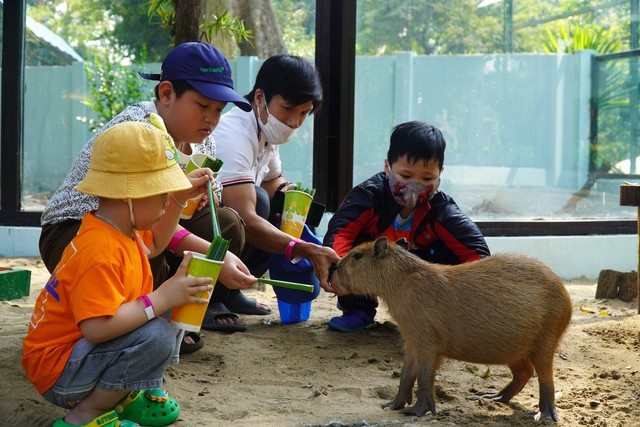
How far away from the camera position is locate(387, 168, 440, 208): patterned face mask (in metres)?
4.24

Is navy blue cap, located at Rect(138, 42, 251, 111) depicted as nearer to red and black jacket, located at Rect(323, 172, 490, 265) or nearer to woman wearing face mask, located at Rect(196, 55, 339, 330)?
woman wearing face mask, located at Rect(196, 55, 339, 330)

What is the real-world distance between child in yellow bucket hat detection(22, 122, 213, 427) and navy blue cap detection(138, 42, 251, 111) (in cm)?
82

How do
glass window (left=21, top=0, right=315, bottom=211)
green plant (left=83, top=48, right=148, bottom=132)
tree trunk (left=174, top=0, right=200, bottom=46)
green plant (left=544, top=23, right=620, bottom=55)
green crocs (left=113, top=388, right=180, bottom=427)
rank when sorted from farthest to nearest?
green plant (left=83, top=48, right=148, bottom=132), green plant (left=544, top=23, right=620, bottom=55), glass window (left=21, top=0, right=315, bottom=211), tree trunk (left=174, top=0, right=200, bottom=46), green crocs (left=113, top=388, right=180, bottom=427)

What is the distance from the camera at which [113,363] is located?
269 cm

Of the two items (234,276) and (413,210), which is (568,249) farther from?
(234,276)

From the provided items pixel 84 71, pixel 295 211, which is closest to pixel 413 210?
pixel 295 211

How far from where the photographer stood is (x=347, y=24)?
Result: 23.0ft

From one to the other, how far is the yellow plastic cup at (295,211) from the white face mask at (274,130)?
36 cm

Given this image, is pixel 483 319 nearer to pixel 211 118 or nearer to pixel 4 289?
pixel 211 118

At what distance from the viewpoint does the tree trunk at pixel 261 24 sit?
7246mm

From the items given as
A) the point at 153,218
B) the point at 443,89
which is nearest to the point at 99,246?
the point at 153,218

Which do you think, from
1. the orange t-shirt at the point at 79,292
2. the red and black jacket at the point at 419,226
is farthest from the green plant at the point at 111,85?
the orange t-shirt at the point at 79,292

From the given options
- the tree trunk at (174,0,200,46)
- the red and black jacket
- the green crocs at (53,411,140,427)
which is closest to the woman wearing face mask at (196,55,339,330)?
the red and black jacket

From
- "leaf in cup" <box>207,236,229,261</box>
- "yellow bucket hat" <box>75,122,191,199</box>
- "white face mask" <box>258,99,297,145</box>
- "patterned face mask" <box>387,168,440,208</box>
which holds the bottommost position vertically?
"leaf in cup" <box>207,236,229,261</box>
